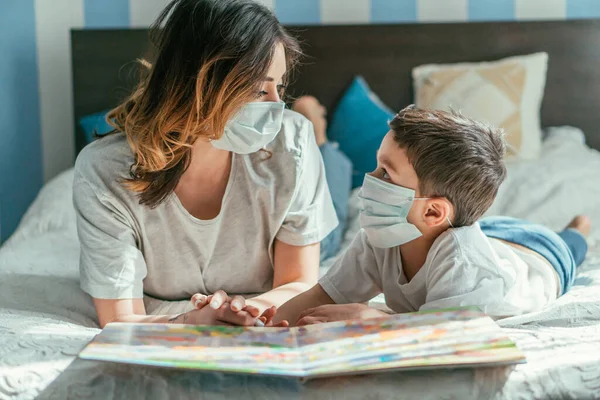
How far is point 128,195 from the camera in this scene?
4.75 ft

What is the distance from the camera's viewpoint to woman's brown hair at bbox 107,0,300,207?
1.31 metres

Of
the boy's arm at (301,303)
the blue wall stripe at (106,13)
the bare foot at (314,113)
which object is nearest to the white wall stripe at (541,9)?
the bare foot at (314,113)

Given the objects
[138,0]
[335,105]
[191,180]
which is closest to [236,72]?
[191,180]

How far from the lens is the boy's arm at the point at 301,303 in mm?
1367

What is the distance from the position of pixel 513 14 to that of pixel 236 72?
2.02 m

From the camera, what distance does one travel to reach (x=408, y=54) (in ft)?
9.45

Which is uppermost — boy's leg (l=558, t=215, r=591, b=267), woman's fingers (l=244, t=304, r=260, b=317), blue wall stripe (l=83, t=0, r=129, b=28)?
blue wall stripe (l=83, t=0, r=129, b=28)

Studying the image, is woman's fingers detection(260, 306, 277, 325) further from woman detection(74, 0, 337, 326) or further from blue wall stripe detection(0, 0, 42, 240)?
blue wall stripe detection(0, 0, 42, 240)

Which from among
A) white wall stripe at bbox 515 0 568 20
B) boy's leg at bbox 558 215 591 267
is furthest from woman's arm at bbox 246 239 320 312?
white wall stripe at bbox 515 0 568 20

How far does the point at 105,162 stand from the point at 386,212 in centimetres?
57

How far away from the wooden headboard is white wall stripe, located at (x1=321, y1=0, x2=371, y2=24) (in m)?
0.17

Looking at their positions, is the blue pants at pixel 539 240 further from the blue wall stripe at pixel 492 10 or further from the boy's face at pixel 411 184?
the blue wall stripe at pixel 492 10

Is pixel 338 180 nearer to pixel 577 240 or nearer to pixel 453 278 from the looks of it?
pixel 577 240

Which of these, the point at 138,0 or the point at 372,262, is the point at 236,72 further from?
the point at 138,0
